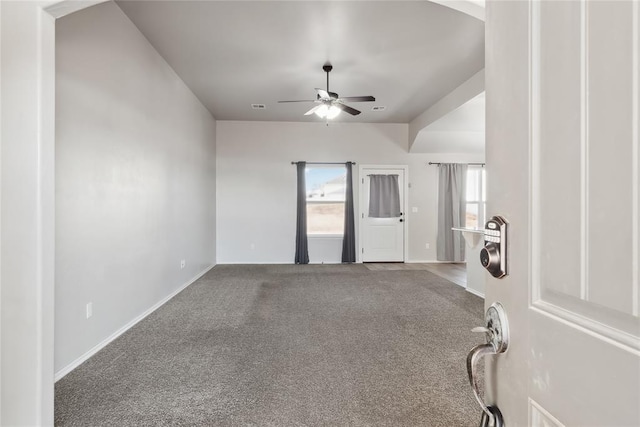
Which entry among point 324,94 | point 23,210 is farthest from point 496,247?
point 324,94

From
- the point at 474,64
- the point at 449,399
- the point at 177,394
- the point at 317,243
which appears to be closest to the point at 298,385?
the point at 177,394

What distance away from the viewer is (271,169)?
6.21m

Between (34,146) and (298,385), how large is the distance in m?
1.83

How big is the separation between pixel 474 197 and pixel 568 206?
6.85 metres

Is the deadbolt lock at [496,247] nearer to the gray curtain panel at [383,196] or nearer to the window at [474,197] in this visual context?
the gray curtain panel at [383,196]

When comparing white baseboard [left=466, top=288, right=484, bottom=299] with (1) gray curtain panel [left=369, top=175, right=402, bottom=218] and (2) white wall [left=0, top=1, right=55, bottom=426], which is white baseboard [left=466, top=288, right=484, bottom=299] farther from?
(2) white wall [left=0, top=1, right=55, bottom=426]

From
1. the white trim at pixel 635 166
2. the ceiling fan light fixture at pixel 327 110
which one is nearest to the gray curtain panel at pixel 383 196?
the ceiling fan light fixture at pixel 327 110

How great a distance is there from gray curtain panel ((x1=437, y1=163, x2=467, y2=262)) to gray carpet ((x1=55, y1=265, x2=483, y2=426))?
9.16ft

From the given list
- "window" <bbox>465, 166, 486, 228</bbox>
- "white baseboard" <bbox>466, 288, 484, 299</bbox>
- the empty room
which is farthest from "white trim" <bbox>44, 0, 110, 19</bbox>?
"window" <bbox>465, 166, 486, 228</bbox>

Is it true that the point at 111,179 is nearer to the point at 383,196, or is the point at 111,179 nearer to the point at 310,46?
the point at 310,46

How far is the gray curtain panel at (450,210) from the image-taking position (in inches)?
253

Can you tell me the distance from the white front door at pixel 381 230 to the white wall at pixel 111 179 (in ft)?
11.9

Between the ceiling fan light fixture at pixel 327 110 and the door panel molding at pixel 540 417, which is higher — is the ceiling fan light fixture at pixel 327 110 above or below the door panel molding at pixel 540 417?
above

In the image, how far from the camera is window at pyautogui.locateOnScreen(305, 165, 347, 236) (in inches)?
251
